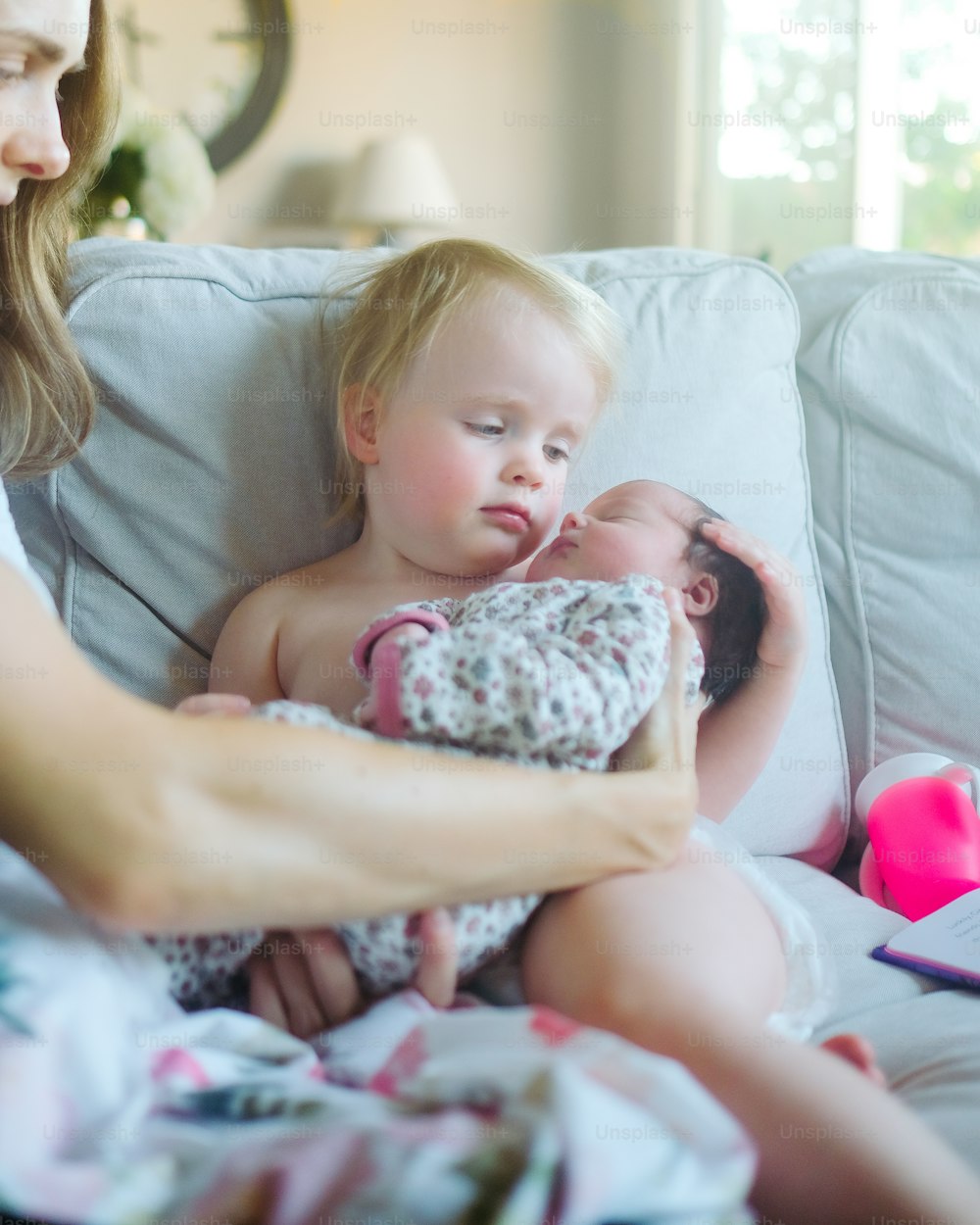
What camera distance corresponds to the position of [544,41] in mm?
4320

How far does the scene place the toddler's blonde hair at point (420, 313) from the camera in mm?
1169

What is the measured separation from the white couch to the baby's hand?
0.14 m

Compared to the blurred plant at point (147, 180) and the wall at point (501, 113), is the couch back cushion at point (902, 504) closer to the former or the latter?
the blurred plant at point (147, 180)

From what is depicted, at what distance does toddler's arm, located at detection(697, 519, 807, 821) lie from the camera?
116 centimetres

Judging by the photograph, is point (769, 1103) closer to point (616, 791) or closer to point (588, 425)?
point (616, 791)

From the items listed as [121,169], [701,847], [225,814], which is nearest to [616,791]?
[701,847]

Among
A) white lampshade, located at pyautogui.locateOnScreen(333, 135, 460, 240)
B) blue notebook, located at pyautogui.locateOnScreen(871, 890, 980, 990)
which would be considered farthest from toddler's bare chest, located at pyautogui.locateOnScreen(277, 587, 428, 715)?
white lampshade, located at pyautogui.locateOnScreen(333, 135, 460, 240)

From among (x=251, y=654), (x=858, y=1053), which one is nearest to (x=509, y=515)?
(x=251, y=654)

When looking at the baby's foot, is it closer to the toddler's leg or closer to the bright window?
the toddler's leg

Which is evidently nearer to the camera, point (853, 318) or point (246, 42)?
point (853, 318)

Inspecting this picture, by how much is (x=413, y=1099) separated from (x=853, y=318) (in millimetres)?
1137

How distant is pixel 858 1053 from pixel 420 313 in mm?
773

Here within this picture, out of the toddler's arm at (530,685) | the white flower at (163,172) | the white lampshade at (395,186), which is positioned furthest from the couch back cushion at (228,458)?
the white lampshade at (395,186)

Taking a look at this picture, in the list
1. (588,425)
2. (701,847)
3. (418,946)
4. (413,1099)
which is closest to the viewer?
(413,1099)
